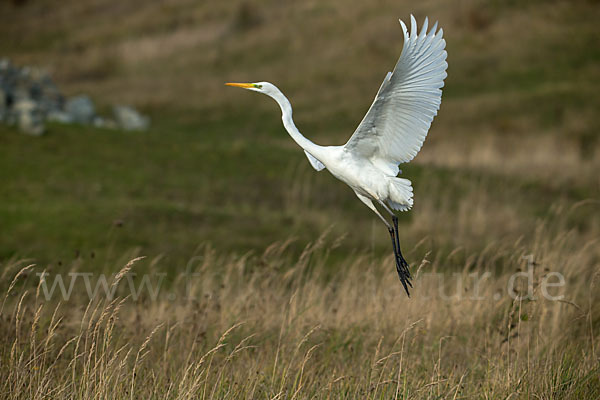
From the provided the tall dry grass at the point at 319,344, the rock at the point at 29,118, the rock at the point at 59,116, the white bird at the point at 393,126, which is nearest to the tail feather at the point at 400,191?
the white bird at the point at 393,126

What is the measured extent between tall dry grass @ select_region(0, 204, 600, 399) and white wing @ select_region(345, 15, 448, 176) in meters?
0.79

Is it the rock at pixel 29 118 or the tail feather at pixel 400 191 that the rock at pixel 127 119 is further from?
the tail feather at pixel 400 191

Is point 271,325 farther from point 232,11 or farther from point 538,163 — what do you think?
point 232,11

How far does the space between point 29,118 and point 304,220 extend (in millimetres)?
5897

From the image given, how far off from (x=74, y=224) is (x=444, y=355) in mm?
6236

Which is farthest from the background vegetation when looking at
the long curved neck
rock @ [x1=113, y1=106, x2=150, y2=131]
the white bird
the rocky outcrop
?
rock @ [x1=113, y1=106, x2=150, y2=131]

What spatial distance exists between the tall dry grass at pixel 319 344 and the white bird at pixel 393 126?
22.1 inches

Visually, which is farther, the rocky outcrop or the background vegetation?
the rocky outcrop

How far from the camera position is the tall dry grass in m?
4.24

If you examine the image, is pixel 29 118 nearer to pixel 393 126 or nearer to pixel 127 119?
pixel 127 119

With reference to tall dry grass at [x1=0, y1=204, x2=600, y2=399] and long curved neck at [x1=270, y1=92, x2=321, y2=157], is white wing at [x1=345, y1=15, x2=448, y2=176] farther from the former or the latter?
tall dry grass at [x1=0, y1=204, x2=600, y2=399]

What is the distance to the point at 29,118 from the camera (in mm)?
13742

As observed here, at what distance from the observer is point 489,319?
5746 millimetres

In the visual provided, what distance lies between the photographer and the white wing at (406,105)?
4.20 meters
